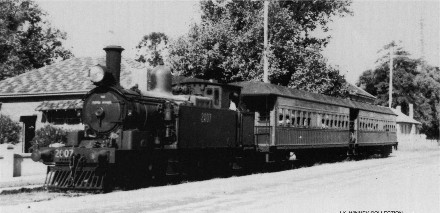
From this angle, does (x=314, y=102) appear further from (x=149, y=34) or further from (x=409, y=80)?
(x=409, y=80)

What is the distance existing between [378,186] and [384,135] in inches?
834

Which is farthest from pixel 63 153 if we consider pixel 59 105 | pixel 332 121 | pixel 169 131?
pixel 332 121

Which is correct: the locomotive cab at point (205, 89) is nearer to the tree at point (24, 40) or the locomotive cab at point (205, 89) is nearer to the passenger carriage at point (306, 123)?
the passenger carriage at point (306, 123)

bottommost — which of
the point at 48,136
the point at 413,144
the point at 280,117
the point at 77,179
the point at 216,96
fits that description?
the point at 77,179

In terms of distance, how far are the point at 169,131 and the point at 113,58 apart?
2407mm

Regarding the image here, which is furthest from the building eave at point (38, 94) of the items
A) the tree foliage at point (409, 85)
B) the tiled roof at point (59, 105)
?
the tree foliage at point (409, 85)

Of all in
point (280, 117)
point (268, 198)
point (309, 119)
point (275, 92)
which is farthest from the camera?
point (309, 119)

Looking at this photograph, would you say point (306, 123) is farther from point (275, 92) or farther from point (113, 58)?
point (113, 58)

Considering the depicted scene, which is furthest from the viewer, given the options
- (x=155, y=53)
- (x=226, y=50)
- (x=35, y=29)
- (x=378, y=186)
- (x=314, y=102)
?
(x=155, y=53)

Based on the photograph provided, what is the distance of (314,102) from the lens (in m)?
23.0

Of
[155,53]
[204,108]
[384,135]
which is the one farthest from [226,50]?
[155,53]

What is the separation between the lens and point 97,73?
1280 cm

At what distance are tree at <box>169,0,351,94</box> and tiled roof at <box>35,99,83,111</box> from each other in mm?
10264

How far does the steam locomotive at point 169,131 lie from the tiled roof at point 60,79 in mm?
7494
